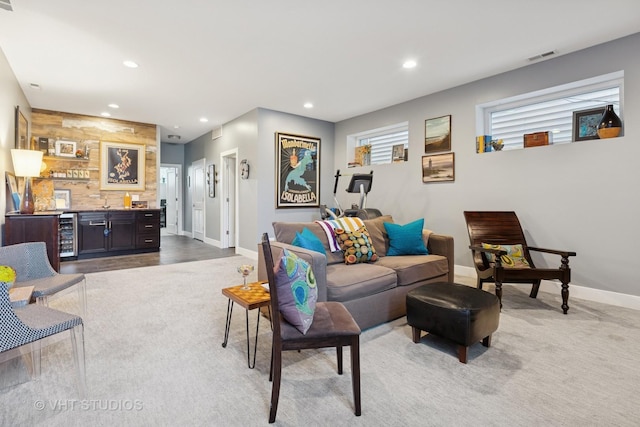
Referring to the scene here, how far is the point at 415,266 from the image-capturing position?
9.57 ft

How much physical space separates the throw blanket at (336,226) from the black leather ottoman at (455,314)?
902 millimetres

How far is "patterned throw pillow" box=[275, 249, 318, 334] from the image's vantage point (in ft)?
5.12

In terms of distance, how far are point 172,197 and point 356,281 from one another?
874cm

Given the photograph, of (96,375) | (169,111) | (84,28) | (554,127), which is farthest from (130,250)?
(554,127)

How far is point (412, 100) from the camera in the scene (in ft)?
16.7

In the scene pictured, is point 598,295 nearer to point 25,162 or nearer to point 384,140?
point 384,140

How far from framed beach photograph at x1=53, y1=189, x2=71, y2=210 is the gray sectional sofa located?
510 centimetres

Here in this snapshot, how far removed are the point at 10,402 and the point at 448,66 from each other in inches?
187

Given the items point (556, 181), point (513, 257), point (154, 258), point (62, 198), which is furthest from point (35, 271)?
point (556, 181)

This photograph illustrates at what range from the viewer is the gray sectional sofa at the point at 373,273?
238cm

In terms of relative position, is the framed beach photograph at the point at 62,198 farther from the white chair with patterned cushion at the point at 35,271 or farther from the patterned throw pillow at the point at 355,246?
the patterned throw pillow at the point at 355,246
